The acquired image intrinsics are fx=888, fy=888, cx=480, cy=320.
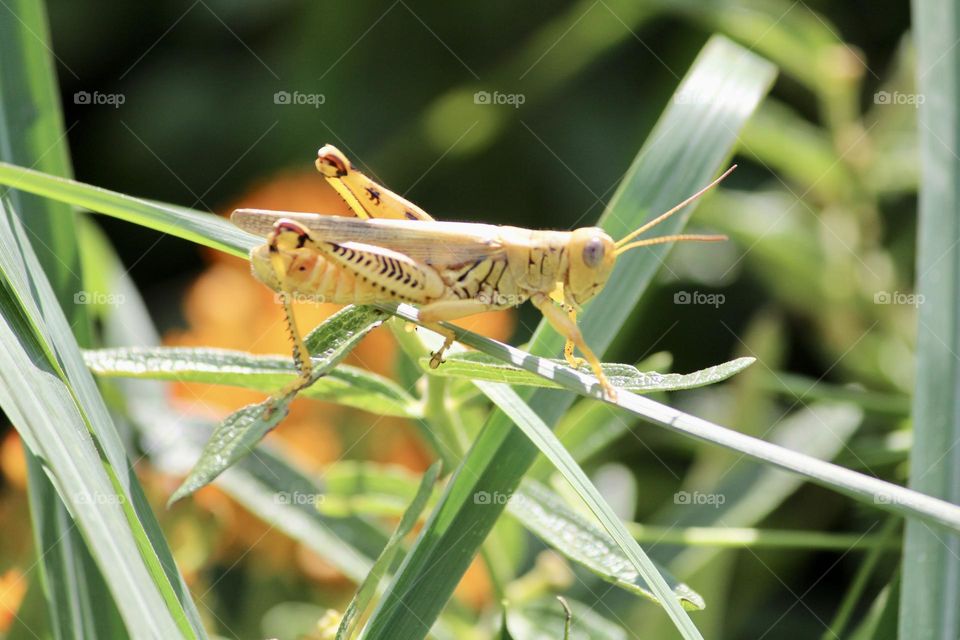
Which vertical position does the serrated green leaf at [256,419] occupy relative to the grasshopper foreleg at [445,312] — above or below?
below

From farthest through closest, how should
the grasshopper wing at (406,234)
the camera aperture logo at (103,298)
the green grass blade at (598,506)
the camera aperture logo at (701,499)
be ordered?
the camera aperture logo at (701,499) < the camera aperture logo at (103,298) < the grasshopper wing at (406,234) < the green grass blade at (598,506)

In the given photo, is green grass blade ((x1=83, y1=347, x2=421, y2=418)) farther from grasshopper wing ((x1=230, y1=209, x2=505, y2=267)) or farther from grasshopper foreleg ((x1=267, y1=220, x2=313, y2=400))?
grasshopper wing ((x1=230, y1=209, x2=505, y2=267))

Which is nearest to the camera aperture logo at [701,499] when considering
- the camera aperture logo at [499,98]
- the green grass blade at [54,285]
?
the green grass blade at [54,285]

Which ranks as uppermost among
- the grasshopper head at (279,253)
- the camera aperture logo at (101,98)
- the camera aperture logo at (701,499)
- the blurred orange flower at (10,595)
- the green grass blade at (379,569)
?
the camera aperture logo at (101,98)

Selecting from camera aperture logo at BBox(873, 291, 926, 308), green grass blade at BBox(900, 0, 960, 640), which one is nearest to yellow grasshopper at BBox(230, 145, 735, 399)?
green grass blade at BBox(900, 0, 960, 640)

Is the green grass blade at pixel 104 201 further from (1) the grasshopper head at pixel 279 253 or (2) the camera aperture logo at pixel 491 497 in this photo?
(2) the camera aperture logo at pixel 491 497

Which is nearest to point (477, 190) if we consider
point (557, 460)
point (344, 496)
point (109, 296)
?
point (109, 296)
